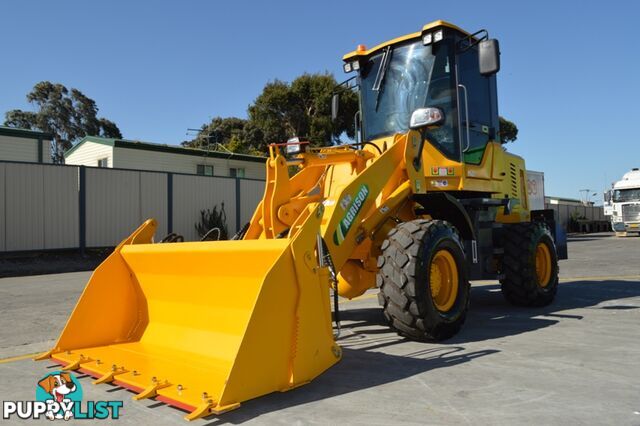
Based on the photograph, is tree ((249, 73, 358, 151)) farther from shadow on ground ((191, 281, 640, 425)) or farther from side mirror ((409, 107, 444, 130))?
side mirror ((409, 107, 444, 130))

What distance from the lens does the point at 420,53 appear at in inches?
254

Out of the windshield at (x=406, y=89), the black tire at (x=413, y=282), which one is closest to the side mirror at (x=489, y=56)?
the windshield at (x=406, y=89)

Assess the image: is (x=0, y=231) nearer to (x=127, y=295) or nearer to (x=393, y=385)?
(x=127, y=295)

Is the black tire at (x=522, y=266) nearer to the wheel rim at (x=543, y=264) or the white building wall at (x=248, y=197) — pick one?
the wheel rim at (x=543, y=264)

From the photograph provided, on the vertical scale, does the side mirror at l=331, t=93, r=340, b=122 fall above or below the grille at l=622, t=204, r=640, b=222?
above

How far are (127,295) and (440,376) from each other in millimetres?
2910

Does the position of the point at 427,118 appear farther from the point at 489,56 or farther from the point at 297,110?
the point at 297,110

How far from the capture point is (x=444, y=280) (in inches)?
216

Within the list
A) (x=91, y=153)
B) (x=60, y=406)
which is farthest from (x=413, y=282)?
(x=91, y=153)

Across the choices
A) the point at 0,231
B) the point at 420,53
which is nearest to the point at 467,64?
the point at 420,53

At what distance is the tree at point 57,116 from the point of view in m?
46.0

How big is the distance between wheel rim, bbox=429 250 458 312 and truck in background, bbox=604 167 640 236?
1190 inches

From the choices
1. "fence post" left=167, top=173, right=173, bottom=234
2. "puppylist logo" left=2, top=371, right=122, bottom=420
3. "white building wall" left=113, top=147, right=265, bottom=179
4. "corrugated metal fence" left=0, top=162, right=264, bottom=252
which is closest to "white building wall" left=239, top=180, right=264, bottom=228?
"corrugated metal fence" left=0, top=162, right=264, bottom=252

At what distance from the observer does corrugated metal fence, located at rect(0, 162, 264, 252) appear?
16.3m
